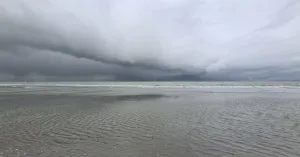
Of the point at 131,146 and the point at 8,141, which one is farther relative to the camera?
the point at 8,141

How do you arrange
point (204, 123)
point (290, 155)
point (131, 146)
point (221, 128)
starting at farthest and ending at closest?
point (204, 123), point (221, 128), point (131, 146), point (290, 155)

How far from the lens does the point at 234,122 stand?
1883 centimetres

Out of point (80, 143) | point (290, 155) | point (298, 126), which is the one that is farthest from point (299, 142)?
point (80, 143)

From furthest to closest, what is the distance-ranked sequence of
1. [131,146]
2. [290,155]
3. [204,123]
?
1. [204,123]
2. [131,146]
3. [290,155]

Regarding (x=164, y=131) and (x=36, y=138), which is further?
(x=164, y=131)

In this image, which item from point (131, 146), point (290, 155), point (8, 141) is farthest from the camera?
point (8, 141)

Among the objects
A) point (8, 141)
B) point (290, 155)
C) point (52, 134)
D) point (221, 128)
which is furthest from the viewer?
point (221, 128)

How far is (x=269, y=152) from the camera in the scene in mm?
10602

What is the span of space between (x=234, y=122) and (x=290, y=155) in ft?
28.6

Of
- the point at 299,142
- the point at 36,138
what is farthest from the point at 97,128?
the point at 299,142

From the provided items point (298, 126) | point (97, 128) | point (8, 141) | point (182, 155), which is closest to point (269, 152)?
point (182, 155)

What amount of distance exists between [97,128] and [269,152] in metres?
12.4

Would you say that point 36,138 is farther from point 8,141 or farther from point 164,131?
point 164,131

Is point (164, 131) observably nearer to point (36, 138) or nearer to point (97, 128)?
point (97, 128)
